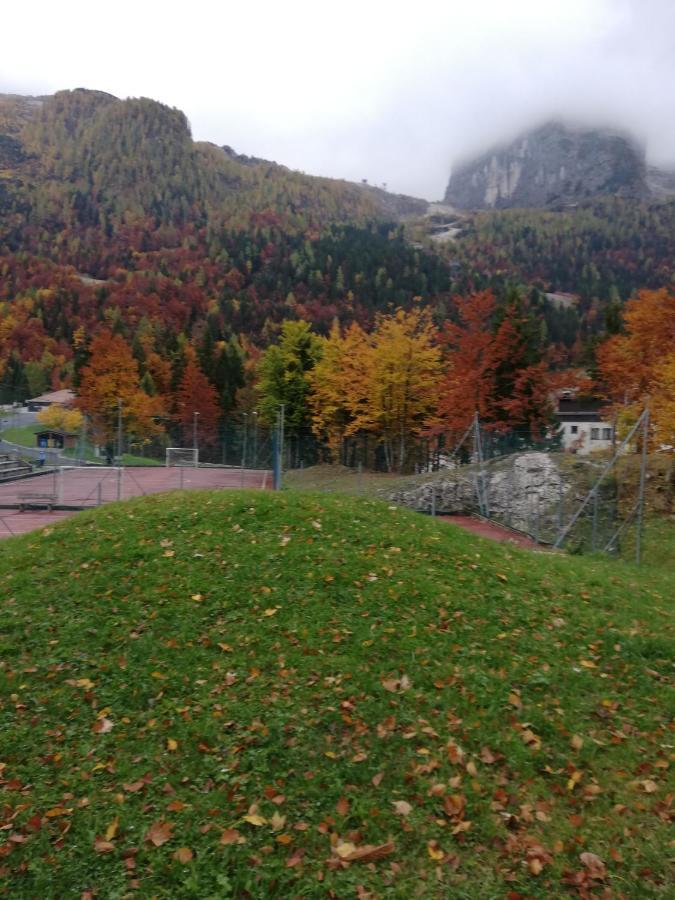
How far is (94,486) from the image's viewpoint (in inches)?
998

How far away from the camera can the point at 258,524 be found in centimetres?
799

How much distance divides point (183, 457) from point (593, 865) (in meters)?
30.6

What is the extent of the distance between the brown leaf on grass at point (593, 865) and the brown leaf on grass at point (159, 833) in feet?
8.13

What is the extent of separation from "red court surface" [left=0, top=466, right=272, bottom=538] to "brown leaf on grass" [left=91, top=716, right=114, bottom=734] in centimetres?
1320

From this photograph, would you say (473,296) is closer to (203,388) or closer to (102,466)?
(102,466)

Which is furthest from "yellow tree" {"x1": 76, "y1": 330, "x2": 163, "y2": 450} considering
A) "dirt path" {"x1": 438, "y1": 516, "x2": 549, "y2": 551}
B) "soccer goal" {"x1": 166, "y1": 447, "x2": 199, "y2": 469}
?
"dirt path" {"x1": 438, "y1": 516, "x2": 549, "y2": 551}

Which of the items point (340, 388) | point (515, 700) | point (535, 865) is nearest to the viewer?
point (535, 865)

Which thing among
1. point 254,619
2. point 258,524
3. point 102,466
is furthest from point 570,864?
point 102,466

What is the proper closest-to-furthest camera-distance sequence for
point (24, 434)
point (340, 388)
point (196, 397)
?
point (340, 388), point (24, 434), point (196, 397)

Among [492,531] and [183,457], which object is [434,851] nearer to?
[492,531]

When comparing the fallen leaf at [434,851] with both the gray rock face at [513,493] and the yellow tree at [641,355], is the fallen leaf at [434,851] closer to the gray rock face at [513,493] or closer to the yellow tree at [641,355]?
the gray rock face at [513,493]

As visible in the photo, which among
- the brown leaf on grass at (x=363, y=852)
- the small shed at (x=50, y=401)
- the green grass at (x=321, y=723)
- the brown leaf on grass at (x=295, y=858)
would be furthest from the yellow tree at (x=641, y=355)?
the small shed at (x=50, y=401)

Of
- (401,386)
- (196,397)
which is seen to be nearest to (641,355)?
(401,386)

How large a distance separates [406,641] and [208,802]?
7.57 ft
